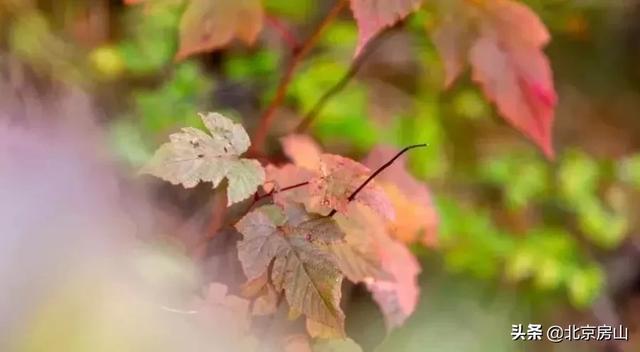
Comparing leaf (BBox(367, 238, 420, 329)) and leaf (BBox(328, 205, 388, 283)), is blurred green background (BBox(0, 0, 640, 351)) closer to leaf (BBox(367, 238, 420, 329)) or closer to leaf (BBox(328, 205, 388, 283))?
leaf (BBox(367, 238, 420, 329))

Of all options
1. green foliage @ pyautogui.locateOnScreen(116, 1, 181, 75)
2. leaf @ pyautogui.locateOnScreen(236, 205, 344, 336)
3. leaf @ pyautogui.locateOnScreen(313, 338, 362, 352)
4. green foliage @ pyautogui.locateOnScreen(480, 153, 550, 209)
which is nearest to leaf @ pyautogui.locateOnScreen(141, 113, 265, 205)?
leaf @ pyautogui.locateOnScreen(236, 205, 344, 336)

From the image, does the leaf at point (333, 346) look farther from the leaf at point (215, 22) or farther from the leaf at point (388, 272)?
the leaf at point (215, 22)

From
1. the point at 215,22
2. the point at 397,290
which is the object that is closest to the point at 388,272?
the point at 397,290

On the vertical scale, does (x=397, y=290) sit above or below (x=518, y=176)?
above

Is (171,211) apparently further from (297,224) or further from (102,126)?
(297,224)

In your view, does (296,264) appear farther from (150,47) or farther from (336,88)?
(150,47)
